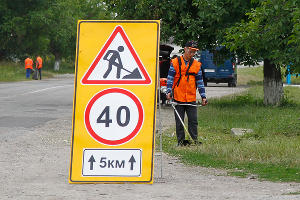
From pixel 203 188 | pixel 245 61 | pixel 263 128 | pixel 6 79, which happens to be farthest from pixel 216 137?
pixel 6 79

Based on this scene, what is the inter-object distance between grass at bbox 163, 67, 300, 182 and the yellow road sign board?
5.69 ft

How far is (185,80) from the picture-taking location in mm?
11422

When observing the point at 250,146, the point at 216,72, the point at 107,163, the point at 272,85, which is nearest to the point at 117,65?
the point at 107,163

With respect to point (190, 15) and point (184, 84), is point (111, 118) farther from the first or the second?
point (190, 15)

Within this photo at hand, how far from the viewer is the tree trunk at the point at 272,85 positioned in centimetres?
2195

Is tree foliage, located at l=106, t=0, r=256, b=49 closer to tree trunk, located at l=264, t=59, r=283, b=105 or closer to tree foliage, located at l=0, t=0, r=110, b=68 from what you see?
tree trunk, located at l=264, t=59, r=283, b=105

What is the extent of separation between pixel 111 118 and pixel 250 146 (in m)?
3.87

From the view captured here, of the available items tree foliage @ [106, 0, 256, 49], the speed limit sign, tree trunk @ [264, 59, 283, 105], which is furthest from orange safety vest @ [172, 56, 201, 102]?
tree trunk @ [264, 59, 283, 105]

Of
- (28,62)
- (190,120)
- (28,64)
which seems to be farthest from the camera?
(28,64)

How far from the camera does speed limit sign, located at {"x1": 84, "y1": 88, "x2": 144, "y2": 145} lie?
307 inches

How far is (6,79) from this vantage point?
142 feet

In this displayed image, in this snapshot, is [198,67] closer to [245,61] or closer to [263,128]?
[263,128]

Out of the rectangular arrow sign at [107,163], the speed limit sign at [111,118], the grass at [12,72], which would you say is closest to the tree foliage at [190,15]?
the speed limit sign at [111,118]

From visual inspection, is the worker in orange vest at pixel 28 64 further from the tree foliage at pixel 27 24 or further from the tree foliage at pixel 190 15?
the tree foliage at pixel 190 15
